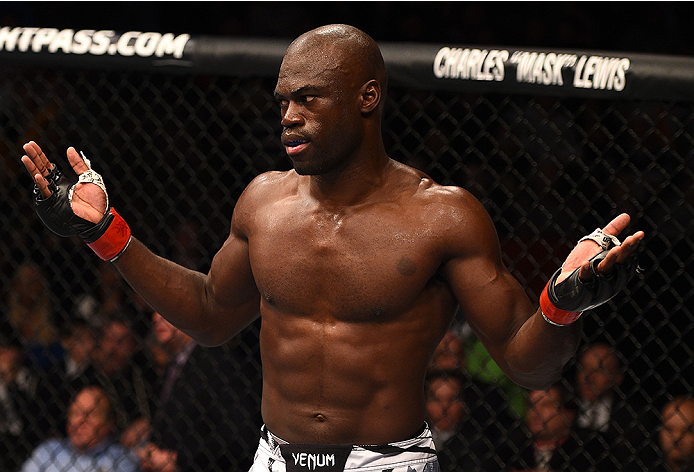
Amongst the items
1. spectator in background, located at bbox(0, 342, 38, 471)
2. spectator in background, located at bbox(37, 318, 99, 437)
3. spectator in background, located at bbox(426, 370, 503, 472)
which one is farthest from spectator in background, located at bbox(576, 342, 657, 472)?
spectator in background, located at bbox(0, 342, 38, 471)

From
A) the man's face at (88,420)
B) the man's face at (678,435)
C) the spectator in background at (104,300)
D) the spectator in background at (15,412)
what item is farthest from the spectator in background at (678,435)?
the spectator in background at (15,412)

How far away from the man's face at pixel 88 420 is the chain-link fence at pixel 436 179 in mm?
80

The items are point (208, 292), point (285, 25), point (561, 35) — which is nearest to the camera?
point (208, 292)

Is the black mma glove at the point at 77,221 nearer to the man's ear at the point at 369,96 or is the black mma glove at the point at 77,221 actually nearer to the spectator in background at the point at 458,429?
the man's ear at the point at 369,96

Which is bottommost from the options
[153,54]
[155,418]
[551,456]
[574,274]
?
[551,456]

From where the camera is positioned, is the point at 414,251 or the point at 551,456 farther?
the point at 551,456

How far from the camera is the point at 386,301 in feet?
5.43

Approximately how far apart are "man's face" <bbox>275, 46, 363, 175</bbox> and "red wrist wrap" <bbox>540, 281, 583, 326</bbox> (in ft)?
1.51

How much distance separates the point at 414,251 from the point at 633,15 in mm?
2202

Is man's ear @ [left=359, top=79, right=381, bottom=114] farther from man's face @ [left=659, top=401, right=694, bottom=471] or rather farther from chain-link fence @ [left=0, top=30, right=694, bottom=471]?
man's face @ [left=659, top=401, right=694, bottom=471]

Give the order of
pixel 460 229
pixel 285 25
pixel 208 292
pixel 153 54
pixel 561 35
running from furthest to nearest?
pixel 285 25
pixel 561 35
pixel 153 54
pixel 208 292
pixel 460 229

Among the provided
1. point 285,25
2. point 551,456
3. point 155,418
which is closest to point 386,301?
point 551,456

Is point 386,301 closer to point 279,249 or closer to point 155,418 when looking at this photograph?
point 279,249

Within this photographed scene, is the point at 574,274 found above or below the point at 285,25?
below
